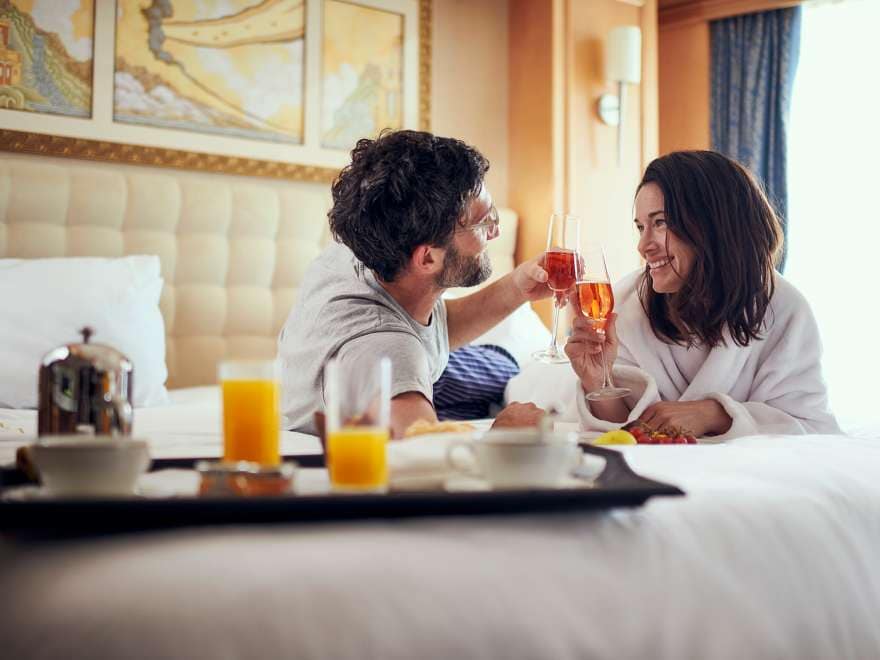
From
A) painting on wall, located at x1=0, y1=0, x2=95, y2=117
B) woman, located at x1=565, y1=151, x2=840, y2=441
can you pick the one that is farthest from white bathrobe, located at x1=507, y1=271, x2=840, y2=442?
painting on wall, located at x1=0, y1=0, x2=95, y2=117

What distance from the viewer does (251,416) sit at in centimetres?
124

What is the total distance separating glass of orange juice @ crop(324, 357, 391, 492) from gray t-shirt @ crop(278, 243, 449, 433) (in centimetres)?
81

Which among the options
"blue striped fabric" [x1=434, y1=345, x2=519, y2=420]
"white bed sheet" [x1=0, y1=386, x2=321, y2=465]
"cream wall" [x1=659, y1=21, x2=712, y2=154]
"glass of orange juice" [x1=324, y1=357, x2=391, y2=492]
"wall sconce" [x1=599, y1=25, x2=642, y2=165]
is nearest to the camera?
"glass of orange juice" [x1=324, y1=357, x2=391, y2=492]

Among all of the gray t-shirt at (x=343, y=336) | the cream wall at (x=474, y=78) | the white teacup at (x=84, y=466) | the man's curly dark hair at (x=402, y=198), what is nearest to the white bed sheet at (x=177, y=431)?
the gray t-shirt at (x=343, y=336)

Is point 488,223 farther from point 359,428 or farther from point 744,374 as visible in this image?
point 359,428

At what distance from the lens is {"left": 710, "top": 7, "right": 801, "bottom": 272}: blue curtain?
185 inches

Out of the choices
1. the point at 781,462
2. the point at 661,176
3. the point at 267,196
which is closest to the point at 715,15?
the point at 267,196

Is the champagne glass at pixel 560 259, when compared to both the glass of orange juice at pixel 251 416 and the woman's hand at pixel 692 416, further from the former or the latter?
the glass of orange juice at pixel 251 416

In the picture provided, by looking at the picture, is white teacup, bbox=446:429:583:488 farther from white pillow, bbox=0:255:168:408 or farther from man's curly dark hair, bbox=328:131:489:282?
white pillow, bbox=0:255:168:408

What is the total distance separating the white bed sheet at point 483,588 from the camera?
0.83 metres

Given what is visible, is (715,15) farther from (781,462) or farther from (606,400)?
(781,462)

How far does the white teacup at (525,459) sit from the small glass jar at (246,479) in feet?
0.70

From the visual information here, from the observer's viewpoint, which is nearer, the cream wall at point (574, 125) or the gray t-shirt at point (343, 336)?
the gray t-shirt at point (343, 336)

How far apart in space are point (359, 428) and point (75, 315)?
2129 mm
